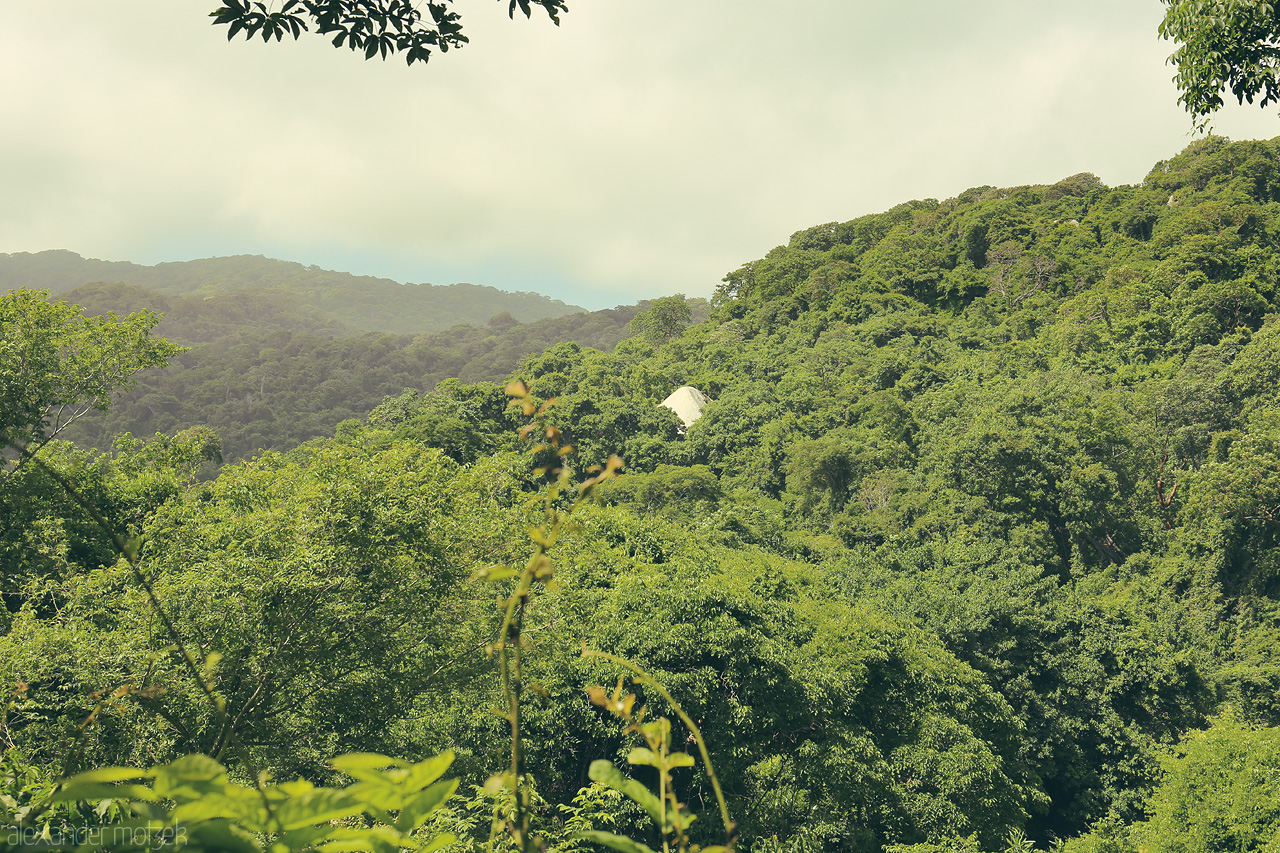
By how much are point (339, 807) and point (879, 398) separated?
1521 inches

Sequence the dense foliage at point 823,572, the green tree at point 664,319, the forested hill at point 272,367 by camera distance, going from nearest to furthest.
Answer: the dense foliage at point 823,572
the green tree at point 664,319
the forested hill at point 272,367

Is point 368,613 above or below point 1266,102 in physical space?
below

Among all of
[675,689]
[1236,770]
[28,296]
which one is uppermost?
[28,296]

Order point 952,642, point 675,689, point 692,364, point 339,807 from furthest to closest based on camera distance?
1. point 692,364
2. point 952,642
3. point 675,689
4. point 339,807

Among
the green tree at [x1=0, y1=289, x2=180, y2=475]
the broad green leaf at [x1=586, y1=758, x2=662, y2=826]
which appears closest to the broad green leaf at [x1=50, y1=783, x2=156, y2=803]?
the broad green leaf at [x1=586, y1=758, x2=662, y2=826]

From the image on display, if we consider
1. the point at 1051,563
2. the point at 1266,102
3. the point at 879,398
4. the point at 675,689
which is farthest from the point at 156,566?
the point at 879,398

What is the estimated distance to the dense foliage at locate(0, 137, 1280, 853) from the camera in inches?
390

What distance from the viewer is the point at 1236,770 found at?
48.1 feet

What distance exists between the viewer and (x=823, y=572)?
972 inches

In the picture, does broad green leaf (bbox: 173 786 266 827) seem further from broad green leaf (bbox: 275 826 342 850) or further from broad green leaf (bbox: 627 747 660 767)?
broad green leaf (bbox: 627 747 660 767)

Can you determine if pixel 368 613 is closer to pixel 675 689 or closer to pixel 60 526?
pixel 675 689

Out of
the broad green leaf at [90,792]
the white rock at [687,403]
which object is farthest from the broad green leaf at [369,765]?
the white rock at [687,403]

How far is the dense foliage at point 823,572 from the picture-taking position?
9.90 metres

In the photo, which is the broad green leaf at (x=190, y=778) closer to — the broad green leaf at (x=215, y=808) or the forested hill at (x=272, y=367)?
the broad green leaf at (x=215, y=808)
